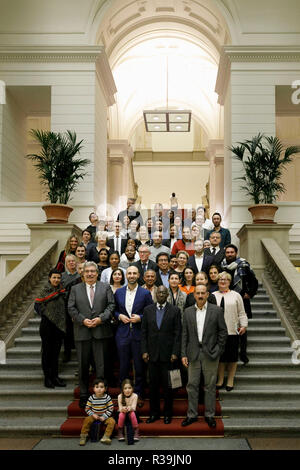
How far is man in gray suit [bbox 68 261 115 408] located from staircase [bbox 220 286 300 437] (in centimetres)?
153

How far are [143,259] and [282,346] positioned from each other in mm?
2233

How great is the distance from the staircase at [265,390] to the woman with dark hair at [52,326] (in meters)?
2.03

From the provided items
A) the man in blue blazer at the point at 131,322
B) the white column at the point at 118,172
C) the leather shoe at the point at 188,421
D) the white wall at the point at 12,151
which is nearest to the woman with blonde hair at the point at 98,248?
the man in blue blazer at the point at 131,322

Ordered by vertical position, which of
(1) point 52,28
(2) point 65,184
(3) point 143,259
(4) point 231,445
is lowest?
(4) point 231,445

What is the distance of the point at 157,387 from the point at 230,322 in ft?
3.88

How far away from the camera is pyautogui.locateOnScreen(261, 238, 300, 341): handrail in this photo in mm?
7360

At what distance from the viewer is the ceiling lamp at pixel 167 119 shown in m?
15.2

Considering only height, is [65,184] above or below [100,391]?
above

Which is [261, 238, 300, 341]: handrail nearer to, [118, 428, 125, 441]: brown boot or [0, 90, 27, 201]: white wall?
[118, 428, 125, 441]: brown boot

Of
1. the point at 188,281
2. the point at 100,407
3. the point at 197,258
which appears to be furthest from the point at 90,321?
the point at 197,258

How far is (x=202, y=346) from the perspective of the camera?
574 centimetres

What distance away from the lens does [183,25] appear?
52.7 feet
